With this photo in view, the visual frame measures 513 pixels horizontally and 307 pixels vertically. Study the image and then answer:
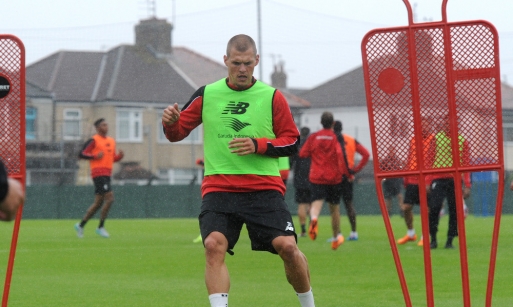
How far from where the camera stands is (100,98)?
40656 millimetres

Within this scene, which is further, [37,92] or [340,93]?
[340,93]

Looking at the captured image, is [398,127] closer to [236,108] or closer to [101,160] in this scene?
[236,108]

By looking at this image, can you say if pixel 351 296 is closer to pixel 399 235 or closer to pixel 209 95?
pixel 209 95

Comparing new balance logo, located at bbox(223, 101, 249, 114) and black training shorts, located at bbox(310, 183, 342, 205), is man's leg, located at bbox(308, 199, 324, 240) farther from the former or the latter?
new balance logo, located at bbox(223, 101, 249, 114)

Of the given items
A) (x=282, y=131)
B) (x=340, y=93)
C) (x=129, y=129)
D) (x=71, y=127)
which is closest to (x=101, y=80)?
(x=129, y=129)

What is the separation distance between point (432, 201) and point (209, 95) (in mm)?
8430

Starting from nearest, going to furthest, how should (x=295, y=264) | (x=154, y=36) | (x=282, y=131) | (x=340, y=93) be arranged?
(x=295, y=264) < (x=282, y=131) < (x=340, y=93) < (x=154, y=36)

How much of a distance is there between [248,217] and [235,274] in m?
4.83

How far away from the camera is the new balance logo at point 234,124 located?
266 inches

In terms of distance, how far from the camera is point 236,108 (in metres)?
6.78

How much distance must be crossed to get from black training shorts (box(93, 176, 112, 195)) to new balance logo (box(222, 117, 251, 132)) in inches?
466

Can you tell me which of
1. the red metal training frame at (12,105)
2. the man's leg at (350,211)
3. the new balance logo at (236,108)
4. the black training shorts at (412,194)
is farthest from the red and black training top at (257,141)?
the man's leg at (350,211)

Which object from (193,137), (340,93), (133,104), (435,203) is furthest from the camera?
(340,93)

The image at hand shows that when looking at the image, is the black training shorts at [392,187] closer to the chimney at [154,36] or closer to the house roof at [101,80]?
the house roof at [101,80]
